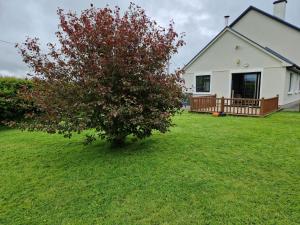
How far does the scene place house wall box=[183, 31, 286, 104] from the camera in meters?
13.6

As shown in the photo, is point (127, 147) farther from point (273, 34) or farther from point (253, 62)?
point (273, 34)

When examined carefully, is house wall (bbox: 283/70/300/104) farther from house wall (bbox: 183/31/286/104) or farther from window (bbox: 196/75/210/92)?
window (bbox: 196/75/210/92)

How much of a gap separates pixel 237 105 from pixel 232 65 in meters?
4.68

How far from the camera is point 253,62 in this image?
14.2 m

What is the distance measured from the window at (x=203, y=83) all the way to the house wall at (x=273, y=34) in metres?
6.81

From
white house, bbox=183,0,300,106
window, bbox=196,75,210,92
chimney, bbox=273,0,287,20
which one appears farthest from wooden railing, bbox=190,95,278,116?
chimney, bbox=273,0,287,20

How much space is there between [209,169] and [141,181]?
53.2 inches

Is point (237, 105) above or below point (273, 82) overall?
below

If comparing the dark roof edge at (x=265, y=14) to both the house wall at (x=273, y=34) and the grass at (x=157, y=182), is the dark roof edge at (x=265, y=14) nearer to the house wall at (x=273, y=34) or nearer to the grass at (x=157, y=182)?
the house wall at (x=273, y=34)

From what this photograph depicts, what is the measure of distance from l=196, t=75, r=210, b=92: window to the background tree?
39.9 ft

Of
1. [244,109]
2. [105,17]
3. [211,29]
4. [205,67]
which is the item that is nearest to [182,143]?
[105,17]

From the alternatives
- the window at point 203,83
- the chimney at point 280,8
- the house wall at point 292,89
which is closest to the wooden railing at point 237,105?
the house wall at point 292,89

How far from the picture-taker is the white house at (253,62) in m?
13.7

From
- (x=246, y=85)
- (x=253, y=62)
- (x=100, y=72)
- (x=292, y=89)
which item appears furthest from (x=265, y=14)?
(x=100, y=72)
